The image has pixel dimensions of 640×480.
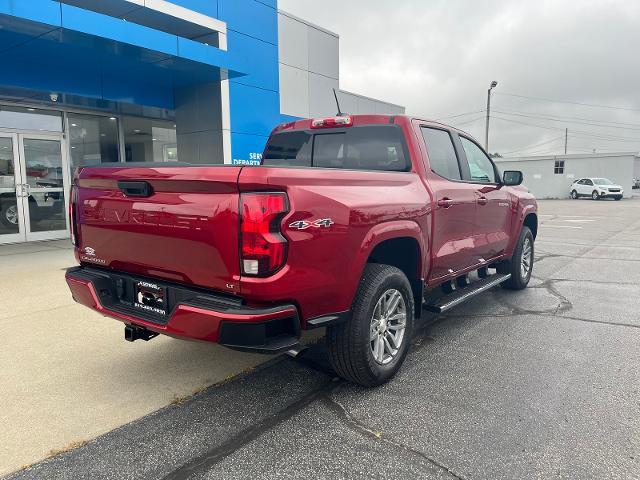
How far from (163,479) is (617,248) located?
1121 centimetres

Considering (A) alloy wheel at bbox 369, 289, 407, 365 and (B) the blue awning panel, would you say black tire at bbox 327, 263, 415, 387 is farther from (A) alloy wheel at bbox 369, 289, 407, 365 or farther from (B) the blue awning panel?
(B) the blue awning panel

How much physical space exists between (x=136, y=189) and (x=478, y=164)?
150 inches

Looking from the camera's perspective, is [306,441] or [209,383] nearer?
[306,441]

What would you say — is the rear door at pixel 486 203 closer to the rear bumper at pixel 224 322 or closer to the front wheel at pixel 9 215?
the rear bumper at pixel 224 322

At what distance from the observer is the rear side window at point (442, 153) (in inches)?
170

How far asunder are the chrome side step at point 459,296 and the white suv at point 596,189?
113 feet

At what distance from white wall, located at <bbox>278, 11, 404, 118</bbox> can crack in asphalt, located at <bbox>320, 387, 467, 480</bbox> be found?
1304cm

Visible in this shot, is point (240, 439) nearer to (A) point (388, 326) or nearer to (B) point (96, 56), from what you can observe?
A: (A) point (388, 326)

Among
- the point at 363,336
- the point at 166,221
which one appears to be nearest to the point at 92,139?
the point at 166,221

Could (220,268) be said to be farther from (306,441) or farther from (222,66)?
(222,66)

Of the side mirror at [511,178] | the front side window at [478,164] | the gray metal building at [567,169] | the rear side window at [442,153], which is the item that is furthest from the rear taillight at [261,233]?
the gray metal building at [567,169]

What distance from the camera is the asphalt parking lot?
257 centimetres

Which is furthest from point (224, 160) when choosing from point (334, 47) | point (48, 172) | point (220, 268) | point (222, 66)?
point (220, 268)

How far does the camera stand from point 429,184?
13.2ft
